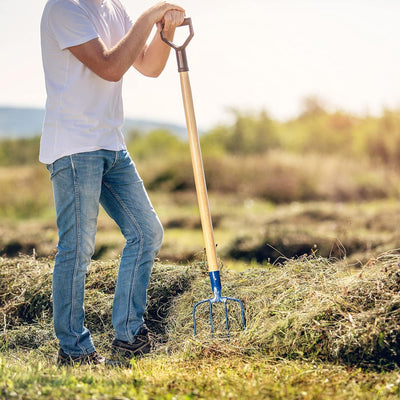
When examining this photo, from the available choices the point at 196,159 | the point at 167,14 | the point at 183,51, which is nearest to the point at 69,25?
the point at 167,14

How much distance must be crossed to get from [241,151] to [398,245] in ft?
44.8

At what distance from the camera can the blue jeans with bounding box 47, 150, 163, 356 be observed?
2.65m

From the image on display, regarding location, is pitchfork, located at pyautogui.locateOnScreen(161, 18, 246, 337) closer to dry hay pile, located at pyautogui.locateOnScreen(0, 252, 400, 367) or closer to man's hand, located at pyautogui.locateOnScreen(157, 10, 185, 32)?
man's hand, located at pyautogui.locateOnScreen(157, 10, 185, 32)

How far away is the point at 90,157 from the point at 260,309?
1155 millimetres

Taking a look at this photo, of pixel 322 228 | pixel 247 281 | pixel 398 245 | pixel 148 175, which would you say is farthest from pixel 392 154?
pixel 247 281

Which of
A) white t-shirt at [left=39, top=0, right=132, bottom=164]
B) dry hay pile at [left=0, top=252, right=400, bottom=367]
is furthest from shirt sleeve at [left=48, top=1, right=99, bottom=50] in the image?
dry hay pile at [left=0, top=252, right=400, bottom=367]

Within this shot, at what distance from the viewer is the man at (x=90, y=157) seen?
8.43 ft

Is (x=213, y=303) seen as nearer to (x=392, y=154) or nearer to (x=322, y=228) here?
(x=322, y=228)

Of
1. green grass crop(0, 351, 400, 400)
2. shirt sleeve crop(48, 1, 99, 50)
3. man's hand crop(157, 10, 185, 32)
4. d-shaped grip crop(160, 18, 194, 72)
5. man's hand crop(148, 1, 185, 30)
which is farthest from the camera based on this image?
d-shaped grip crop(160, 18, 194, 72)

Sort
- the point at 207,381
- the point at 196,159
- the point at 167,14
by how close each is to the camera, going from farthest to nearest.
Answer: the point at 196,159 < the point at 167,14 < the point at 207,381

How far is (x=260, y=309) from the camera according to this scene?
10.0 ft

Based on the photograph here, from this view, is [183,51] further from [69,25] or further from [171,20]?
[69,25]

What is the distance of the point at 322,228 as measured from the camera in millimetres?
9414

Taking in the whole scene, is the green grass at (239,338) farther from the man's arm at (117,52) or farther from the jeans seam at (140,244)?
the man's arm at (117,52)
